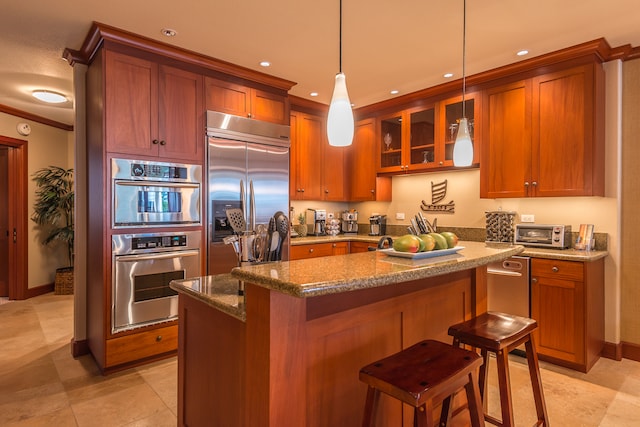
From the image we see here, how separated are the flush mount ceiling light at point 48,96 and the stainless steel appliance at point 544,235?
5086mm

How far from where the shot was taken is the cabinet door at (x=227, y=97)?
3.37 meters

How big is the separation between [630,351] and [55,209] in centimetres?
688

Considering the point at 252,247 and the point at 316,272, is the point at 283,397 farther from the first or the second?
the point at 252,247

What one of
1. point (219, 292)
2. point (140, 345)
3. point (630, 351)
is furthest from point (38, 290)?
point (630, 351)

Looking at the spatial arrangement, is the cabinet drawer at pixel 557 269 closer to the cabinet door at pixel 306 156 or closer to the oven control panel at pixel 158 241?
the cabinet door at pixel 306 156

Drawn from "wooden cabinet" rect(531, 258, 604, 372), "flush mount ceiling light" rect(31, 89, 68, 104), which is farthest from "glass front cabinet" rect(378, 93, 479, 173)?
"flush mount ceiling light" rect(31, 89, 68, 104)

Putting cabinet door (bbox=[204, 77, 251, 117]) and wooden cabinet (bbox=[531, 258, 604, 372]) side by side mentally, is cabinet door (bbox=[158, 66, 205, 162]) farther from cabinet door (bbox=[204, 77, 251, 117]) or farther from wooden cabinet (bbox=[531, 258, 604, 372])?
wooden cabinet (bbox=[531, 258, 604, 372])

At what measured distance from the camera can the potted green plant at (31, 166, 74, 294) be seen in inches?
210

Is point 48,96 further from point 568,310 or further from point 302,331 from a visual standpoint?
point 568,310

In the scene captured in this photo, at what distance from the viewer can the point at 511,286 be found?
3188 mm

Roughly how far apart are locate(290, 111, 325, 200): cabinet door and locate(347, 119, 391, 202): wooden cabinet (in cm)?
48

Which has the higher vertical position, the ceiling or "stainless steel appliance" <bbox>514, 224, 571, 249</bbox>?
the ceiling

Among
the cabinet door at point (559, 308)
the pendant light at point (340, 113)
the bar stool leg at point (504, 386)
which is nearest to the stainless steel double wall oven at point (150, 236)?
the pendant light at point (340, 113)

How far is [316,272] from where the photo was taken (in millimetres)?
1338
